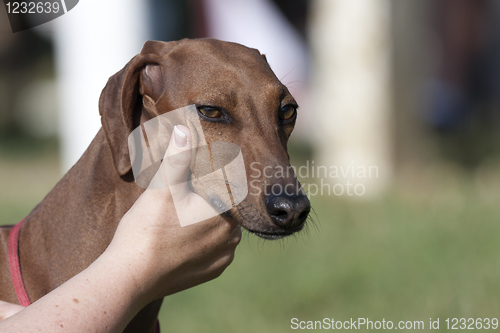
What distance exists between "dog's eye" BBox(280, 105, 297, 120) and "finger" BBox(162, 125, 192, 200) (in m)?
0.58

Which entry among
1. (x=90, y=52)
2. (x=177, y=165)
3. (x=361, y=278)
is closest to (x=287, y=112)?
(x=177, y=165)

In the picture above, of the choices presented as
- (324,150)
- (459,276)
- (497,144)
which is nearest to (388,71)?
(324,150)

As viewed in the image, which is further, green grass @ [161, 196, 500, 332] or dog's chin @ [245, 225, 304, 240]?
green grass @ [161, 196, 500, 332]

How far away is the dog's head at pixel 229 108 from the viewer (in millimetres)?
2211

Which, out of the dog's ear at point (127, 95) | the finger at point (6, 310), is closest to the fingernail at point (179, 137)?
the dog's ear at point (127, 95)

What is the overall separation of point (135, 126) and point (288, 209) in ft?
2.80

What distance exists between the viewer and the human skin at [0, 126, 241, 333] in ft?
5.41

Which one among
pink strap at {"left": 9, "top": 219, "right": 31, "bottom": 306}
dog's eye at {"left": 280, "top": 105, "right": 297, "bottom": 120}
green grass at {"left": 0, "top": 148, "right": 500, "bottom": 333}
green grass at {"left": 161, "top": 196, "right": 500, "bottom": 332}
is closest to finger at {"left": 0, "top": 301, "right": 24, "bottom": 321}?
pink strap at {"left": 9, "top": 219, "right": 31, "bottom": 306}

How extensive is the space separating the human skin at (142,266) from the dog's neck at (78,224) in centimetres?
39

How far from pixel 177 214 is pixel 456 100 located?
11.5 meters

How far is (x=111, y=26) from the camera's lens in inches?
332

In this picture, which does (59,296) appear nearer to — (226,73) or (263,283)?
(226,73)

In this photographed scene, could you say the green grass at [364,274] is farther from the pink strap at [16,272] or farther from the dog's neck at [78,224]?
the pink strap at [16,272]

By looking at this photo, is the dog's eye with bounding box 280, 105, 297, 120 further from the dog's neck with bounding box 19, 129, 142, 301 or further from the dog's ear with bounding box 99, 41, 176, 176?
the dog's neck with bounding box 19, 129, 142, 301
